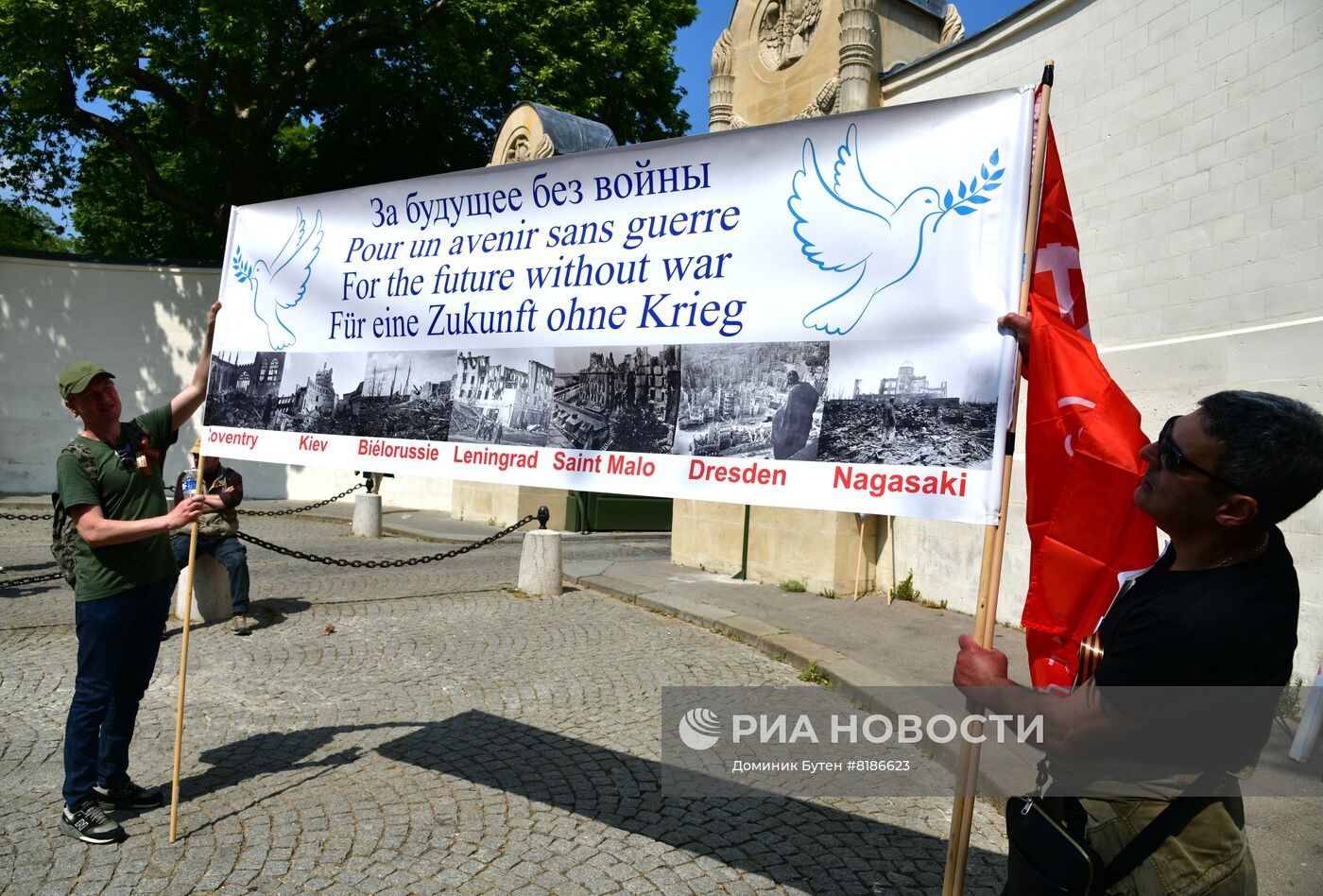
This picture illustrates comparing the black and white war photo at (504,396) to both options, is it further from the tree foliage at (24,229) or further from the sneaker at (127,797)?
the tree foliage at (24,229)

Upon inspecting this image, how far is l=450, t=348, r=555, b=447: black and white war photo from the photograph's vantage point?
349 cm

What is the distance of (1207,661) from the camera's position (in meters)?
1.73

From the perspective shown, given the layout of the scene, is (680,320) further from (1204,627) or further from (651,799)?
(651,799)

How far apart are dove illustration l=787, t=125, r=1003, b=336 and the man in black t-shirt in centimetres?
106

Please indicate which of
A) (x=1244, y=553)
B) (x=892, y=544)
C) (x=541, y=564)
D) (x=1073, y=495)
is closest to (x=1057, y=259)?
(x=1073, y=495)

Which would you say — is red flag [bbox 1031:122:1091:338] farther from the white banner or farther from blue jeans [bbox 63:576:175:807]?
blue jeans [bbox 63:576:175:807]

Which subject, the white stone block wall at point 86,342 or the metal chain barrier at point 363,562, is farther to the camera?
the white stone block wall at point 86,342

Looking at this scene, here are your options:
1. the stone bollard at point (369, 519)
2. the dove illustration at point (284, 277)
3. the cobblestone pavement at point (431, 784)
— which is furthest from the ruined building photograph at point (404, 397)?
the stone bollard at point (369, 519)

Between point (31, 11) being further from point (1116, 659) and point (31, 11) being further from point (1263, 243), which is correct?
point (1116, 659)

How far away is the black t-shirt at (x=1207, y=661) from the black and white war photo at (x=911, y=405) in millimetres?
860

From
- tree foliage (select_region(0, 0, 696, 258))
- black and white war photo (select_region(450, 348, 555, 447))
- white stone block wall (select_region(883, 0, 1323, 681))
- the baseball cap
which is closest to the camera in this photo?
black and white war photo (select_region(450, 348, 555, 447))

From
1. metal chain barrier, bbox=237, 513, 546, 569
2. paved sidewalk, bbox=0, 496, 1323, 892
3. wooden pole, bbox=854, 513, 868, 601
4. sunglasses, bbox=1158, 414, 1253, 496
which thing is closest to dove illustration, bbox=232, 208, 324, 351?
paved sidewalk, bbox=0, 496, 1323, 892

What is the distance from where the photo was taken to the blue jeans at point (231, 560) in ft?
24.8

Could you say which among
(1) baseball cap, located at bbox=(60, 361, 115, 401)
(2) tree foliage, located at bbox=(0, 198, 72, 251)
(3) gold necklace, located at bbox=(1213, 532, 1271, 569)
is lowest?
(3) gold necklace, located at bbox=(1213, 532, 1271, 569)
